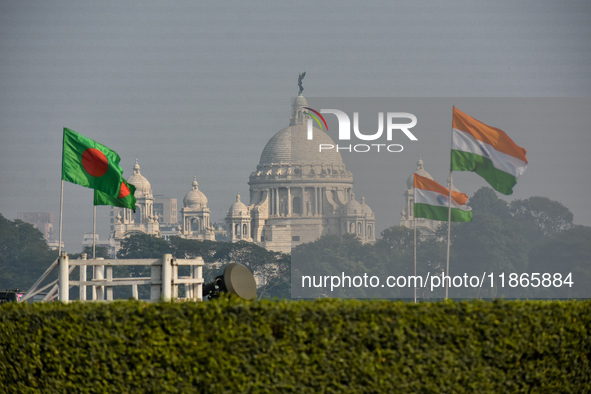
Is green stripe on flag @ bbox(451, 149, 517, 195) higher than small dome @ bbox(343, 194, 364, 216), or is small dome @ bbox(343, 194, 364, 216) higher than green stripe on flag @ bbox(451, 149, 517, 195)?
small dome @ bbox(343, 194, 364, 216)

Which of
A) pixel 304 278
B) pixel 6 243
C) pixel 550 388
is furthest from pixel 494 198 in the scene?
pixel 550 388

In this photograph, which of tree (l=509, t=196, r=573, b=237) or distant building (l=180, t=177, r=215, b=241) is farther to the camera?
distant building (l=180, t=177, r=215, b=241)

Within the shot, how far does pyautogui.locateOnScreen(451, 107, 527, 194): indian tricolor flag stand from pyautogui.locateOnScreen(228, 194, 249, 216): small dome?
154 metres

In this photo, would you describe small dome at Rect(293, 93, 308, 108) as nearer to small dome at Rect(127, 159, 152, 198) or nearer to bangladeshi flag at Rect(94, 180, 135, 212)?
small dome at Rect(127, 159, 152, 198)

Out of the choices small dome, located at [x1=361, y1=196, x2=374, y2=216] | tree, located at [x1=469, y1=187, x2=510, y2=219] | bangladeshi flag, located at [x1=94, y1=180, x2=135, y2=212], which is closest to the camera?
bangladeshi flag, located at [x1=94, y1=180, x2=135, y2=212]

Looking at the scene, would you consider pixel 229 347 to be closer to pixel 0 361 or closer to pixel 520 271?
pixel 0 361

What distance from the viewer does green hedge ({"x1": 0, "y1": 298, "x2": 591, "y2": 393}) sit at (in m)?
10.2

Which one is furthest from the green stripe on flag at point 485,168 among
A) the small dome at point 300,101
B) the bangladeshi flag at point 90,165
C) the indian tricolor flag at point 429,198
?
the small dome at point 300,101

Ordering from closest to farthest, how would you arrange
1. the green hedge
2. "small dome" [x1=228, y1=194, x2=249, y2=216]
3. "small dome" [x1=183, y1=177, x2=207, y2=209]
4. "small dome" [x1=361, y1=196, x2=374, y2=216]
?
1. the green hedge
2. "small dome" [x1=361, y1=196, x2=374, y2=216]
3. "small dome" [x1=228, y1=194, x2=249, y2=216]
4. "small dome" [x1=183, y1=177, x2=207, y2=209]

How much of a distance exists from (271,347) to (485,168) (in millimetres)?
13638

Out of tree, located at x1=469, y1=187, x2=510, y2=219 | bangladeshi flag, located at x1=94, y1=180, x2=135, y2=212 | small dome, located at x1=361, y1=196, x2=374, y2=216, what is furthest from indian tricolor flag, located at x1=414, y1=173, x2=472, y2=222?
small dome, located at x1=361, y1=196, x2=374, y2=216

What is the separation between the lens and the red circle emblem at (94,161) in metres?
21.7

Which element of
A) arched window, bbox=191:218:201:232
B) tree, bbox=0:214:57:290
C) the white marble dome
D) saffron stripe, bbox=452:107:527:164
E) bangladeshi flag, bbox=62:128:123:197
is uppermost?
the white marble dome

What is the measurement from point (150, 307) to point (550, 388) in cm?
369
